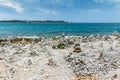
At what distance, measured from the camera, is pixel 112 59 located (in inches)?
717

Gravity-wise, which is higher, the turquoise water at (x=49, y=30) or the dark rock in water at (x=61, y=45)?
the dark rock in water at (x=61, y=45)

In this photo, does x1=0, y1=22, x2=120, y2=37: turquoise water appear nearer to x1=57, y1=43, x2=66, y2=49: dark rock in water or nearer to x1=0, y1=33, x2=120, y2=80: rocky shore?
x1=57, y1=43, x2=66, y2=49: dark rock in water

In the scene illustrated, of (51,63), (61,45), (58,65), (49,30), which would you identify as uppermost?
(61,45)

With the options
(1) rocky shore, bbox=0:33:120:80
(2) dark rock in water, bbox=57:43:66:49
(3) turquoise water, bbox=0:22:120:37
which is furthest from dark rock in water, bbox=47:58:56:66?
(3) turquoise water, bbox=0:22:120:37

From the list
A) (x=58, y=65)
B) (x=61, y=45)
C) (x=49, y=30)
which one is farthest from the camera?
(x=49, y=30)

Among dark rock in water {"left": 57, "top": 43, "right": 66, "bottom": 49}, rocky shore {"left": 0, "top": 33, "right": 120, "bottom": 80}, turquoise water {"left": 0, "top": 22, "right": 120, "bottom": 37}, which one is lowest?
turquoise water {"left": 0, "top": 22, "right": 120, "bottom": 37}

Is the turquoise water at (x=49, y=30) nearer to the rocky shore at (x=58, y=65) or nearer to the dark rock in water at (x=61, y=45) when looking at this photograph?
the dark rock in water at (x=61, y=45)

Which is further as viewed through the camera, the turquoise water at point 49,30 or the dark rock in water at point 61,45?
the turquoise water at point 49,30

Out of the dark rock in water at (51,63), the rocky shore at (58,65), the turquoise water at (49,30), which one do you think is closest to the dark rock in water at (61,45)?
the rocky shore at (58,65)

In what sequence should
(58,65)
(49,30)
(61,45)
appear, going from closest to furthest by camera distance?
(58,65) → (61,45) → (49,30)

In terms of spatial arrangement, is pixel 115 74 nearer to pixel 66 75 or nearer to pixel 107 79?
pixel 107 79

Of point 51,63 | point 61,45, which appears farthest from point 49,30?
point 51,63

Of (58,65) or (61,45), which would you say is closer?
(58,65)

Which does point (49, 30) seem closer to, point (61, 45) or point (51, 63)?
point (61, 45)
